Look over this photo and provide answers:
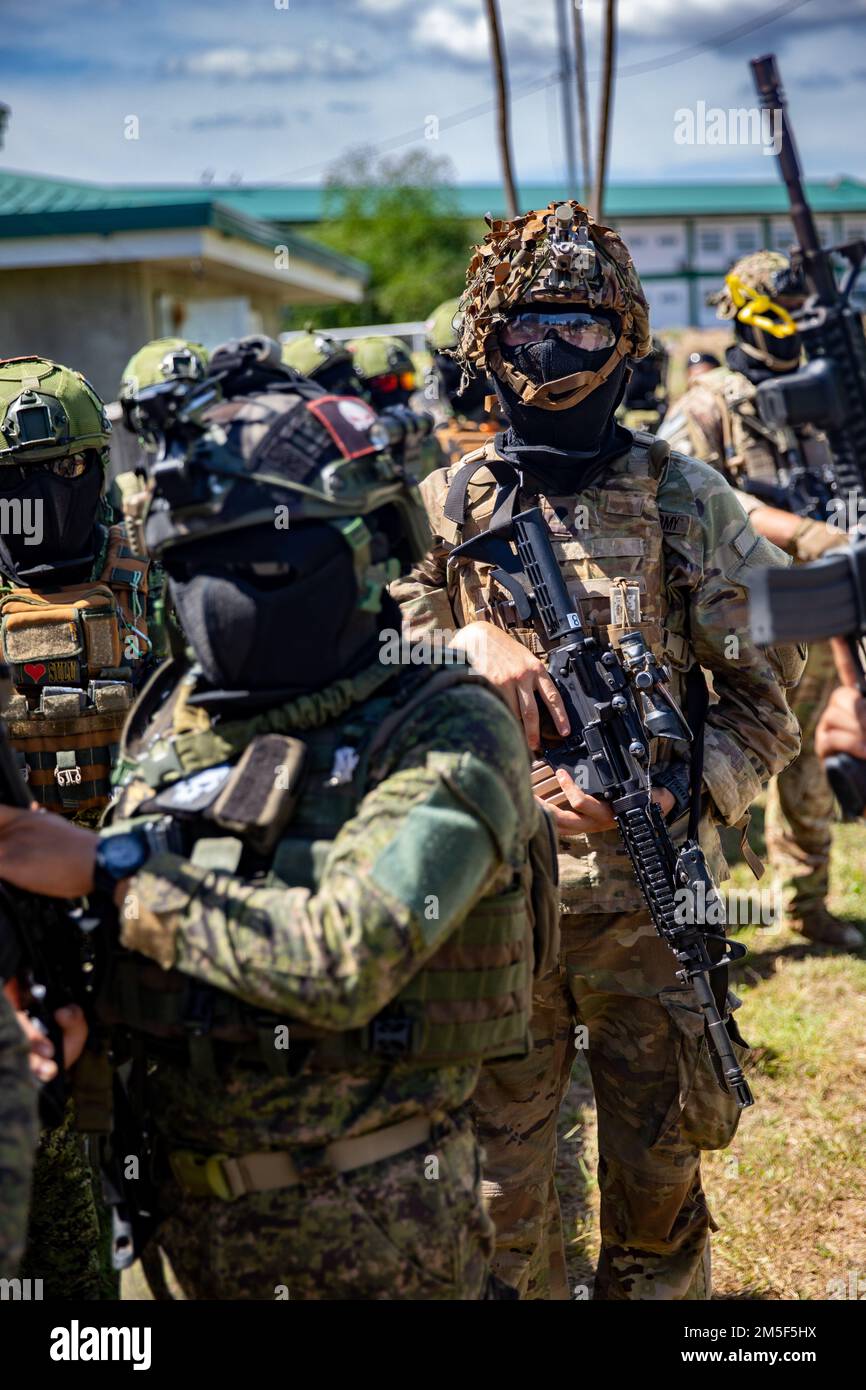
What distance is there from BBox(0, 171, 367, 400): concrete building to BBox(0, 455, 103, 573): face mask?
679cm

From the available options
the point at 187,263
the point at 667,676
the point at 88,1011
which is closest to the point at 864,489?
the point at 667,676

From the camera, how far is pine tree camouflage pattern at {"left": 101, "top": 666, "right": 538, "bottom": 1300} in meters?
1.95

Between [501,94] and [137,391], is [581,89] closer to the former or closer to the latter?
[501,94]

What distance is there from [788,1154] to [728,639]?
2.23 meters

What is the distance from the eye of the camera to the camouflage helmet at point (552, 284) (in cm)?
319

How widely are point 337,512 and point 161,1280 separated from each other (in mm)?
1289

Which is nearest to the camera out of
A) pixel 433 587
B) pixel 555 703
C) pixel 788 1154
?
pixel 555 703

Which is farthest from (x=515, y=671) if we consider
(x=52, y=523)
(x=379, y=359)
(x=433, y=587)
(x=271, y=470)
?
(x=379, y=359)

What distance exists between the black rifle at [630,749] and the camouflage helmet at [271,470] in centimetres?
98

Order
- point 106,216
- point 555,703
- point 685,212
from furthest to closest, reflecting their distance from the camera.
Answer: point 685,212 < point 106,216 < point 555,703

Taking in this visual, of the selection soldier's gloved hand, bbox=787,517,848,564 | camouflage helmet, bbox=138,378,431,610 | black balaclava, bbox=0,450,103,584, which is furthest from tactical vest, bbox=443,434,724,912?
soldier's gloved hand, bbox=787,517,848,564

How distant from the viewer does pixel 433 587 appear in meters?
3.45

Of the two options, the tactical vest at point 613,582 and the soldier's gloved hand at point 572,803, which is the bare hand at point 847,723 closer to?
the tactical vest at point 613,582

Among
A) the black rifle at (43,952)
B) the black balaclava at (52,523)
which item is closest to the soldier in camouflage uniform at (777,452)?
the black balaclava at (52,523)
